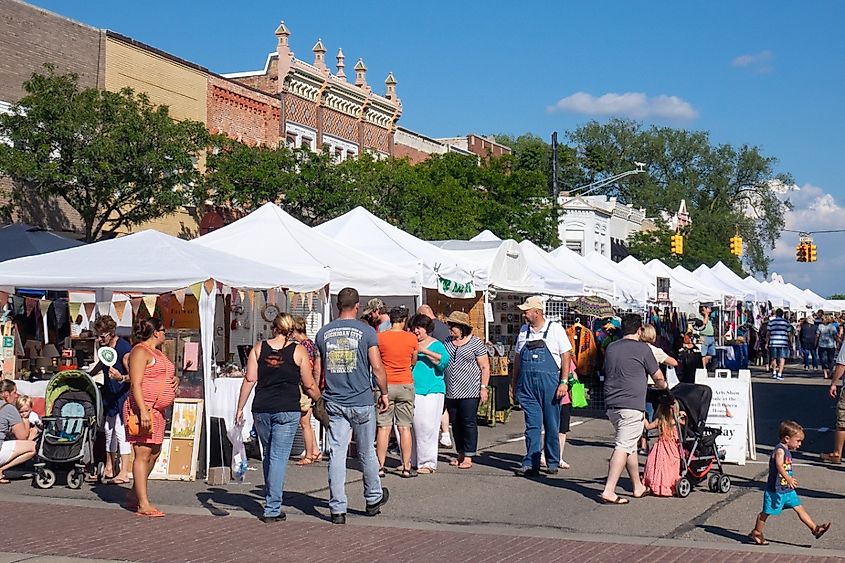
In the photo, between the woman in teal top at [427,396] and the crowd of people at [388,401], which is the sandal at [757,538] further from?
the woman in teal top at [427,396]

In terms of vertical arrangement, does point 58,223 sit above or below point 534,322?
above

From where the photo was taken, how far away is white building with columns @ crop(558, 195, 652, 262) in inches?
2464

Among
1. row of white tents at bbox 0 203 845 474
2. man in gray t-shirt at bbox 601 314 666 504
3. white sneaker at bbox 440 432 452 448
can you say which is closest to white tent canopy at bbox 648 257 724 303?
row of white tents at bbox 0 203 845 474

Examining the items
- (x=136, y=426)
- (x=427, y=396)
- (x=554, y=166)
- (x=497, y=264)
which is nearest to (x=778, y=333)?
(x=554, y=166)

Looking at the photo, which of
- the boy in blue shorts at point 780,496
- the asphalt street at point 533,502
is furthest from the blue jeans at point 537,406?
the boy in blue shorts at point 780,496

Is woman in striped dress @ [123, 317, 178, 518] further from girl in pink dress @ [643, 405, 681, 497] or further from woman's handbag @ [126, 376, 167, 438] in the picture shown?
girl in pink dress @ [643, 405, 681, 497]

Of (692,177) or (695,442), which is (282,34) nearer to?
(695,442)

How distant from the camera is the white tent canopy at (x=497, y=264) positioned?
19.1 meters

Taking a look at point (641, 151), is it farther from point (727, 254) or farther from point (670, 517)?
point (670, 517)

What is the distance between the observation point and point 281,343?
31.5 feet

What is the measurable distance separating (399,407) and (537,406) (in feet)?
4.79

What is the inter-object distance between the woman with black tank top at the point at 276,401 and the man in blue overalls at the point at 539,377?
3190 millimetres

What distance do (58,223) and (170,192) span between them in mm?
4497

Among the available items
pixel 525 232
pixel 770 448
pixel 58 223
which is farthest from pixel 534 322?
pixel 525 232
